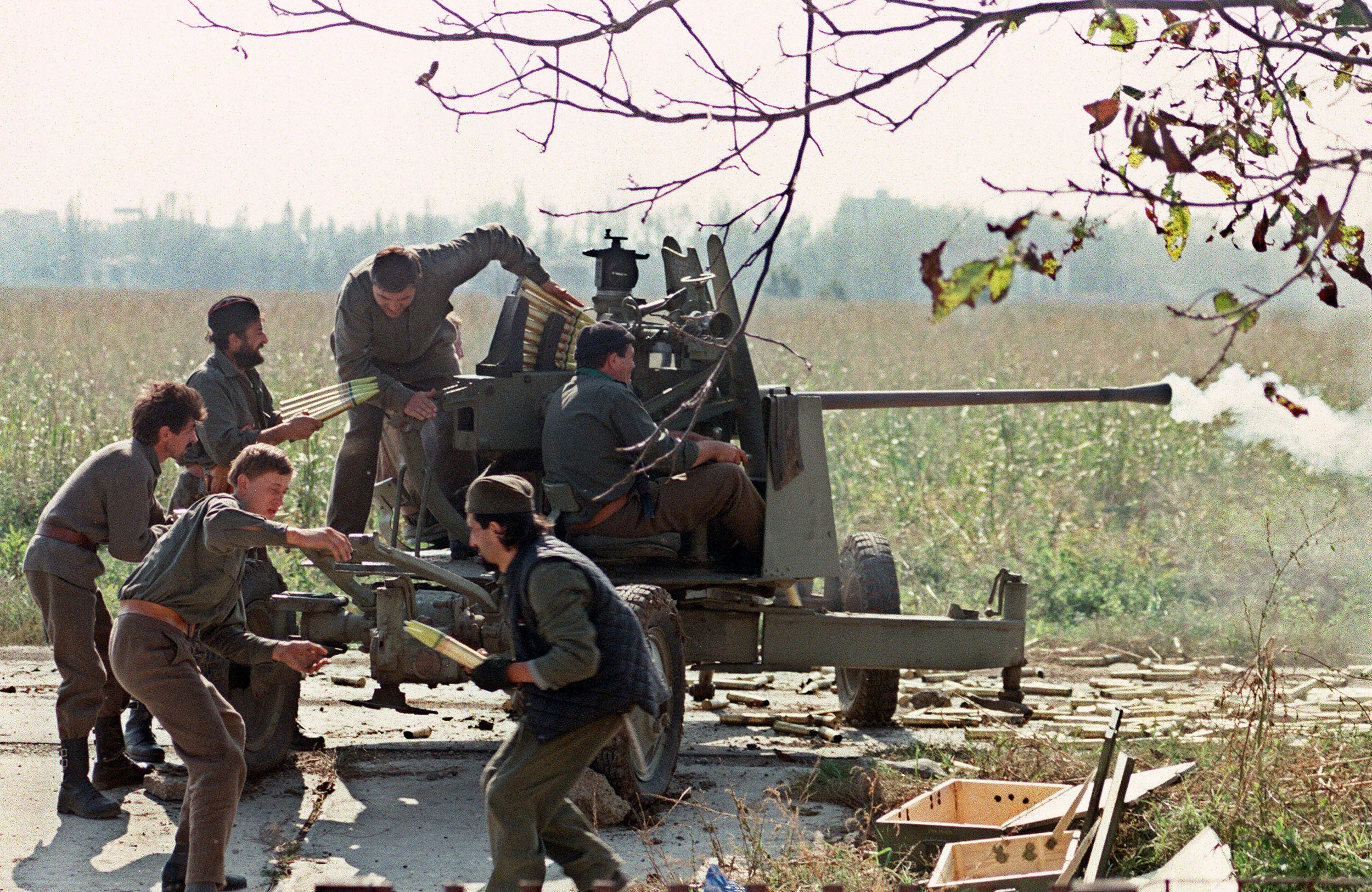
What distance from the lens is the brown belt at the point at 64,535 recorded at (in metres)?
7.61

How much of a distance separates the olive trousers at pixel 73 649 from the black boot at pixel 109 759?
0.56 m

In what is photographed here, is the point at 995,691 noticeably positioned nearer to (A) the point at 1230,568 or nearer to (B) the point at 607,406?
(B) the point at 607,406


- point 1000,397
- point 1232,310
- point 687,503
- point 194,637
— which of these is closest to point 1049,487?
point 1000,397

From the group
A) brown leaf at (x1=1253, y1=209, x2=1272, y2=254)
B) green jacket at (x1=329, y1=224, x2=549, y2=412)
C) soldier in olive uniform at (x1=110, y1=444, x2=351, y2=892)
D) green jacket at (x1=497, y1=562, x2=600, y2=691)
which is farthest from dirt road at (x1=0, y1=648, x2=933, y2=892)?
brown leaf at (x1=1253, y1=209, x2=1272, y2=254)

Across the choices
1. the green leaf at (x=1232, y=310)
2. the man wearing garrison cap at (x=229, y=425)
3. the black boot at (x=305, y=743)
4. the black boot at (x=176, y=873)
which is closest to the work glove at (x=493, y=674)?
the black boot at (x=176, y=873)

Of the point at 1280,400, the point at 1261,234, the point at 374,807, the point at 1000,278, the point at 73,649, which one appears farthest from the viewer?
the point at 374,807

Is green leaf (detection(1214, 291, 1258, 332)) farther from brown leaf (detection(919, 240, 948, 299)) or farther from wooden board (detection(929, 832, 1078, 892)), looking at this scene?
wooden board (detection(929, 832, 1078, 892))

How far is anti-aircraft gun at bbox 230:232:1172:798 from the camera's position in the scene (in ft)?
26.3

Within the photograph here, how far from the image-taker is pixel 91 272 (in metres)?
70.8

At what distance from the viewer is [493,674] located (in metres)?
5.62

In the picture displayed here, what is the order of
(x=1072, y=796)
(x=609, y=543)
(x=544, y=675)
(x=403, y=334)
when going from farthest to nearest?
(x=403, y=334) → (x=609, y=543) → (x=1072, y=796) → (x=544, y=675)

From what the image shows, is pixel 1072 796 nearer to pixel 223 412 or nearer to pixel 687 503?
pixel 687 503

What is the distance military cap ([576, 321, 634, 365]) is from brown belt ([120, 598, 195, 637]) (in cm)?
276

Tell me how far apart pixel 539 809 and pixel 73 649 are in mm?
3017
